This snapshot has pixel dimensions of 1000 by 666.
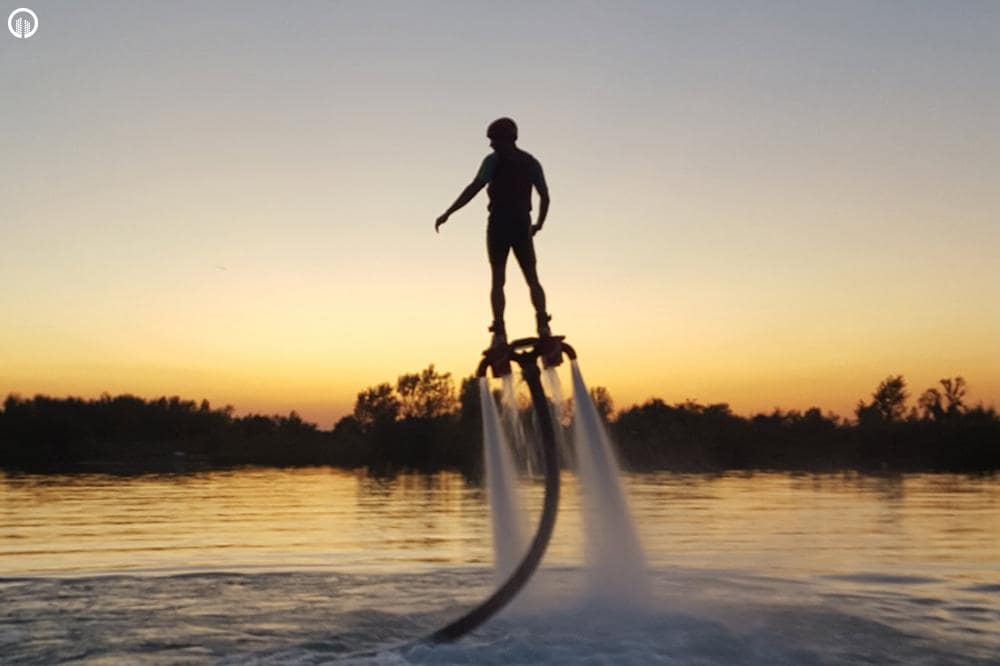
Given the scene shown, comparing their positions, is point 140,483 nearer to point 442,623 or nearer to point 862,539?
point 862,539

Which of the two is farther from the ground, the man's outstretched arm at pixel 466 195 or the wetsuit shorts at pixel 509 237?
the man's outstretched arm at pixel 466 195

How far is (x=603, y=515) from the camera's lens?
46.9ft

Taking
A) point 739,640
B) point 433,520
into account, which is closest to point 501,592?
point 739,640

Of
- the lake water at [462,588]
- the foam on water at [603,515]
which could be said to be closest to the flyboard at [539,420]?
the foam on water at [603,515]

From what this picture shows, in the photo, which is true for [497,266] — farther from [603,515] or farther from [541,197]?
[603,515]

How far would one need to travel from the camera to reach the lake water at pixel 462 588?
13625 millimetres

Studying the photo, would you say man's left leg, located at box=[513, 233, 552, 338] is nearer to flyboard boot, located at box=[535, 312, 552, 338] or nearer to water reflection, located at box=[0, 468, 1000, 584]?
flyboard boot, located at box=[535, 312, 552, 338]

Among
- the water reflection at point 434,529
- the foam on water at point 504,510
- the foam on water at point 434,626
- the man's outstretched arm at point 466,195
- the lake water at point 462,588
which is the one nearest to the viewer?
the man's outstretched arm at point 466,195

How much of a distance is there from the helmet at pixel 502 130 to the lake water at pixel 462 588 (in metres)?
4.85

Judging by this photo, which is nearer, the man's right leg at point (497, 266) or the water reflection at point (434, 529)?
the man's right leg at point (497, 266)

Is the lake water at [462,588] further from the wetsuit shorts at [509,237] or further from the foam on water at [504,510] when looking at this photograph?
the wetsuit shorts at [509,237]

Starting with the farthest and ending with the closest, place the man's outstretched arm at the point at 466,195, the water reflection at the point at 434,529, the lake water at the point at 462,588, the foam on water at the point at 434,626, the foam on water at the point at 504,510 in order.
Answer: the water reflection at the point at 434,529 → the lake water at the point at 462,588 → the foam on water at the point at 504,510 → the foam on water at the point at 434,626 → the man's outstretched arm at the point at 466,195

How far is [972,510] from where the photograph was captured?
41.3 m

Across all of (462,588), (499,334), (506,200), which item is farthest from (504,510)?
(462,588)
